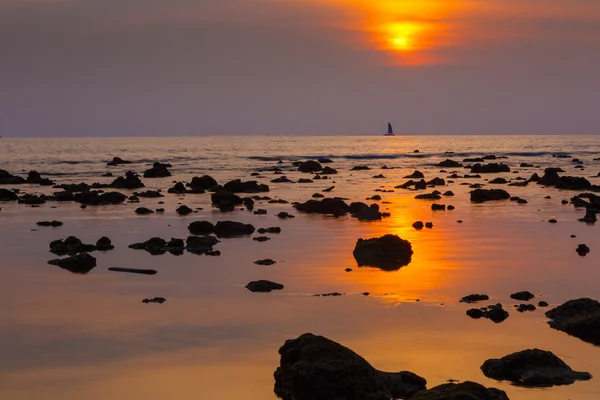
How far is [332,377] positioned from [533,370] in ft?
14.4

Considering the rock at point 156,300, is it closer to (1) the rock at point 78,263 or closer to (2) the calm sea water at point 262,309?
(2) the calm sea water at point 262,309

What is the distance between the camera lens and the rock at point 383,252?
3170 centimetres

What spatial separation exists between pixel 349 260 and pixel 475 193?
3021 centimetres

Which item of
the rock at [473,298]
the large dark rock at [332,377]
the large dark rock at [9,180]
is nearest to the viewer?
the large dark rock at [332,377]

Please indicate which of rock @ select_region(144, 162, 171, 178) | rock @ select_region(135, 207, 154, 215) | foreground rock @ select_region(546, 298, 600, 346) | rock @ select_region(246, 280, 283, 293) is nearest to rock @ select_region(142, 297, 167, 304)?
rock @ select_region(246, 280, 283, 293)

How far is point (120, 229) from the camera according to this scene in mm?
43406

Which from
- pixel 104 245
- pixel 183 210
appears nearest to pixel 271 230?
pixel 104 245

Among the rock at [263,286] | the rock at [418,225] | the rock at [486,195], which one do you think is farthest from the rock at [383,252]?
the rock at [486,195]

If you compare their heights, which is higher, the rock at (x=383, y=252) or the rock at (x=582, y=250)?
the rock at (x=383, y=252)

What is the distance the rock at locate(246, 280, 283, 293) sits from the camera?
86.4 feet

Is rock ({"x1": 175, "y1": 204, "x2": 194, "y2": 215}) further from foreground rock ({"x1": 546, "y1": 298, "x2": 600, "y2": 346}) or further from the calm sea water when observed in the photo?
foreground rock ({"x1": 546, "y1": 298, "x2": 600, "y2": 346})

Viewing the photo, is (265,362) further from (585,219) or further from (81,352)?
(585,219)

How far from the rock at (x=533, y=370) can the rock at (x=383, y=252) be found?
13829 millimetres

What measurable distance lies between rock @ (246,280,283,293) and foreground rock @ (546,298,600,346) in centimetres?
832
